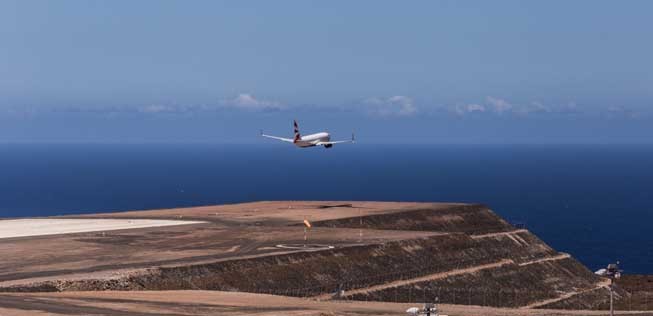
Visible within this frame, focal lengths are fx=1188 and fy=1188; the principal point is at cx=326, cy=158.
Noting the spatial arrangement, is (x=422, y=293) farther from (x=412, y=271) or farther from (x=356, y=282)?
(x=412, y=271)

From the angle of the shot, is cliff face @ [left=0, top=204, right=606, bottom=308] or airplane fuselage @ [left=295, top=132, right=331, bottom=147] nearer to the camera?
cliff face @ [left=0, top=204, right=606, bottom=308]

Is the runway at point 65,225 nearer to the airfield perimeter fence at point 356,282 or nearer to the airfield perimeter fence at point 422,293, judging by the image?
the airfield perimeter fence at point 356,282

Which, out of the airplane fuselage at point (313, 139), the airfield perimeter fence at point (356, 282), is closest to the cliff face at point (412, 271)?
the airfield perimeter fence at point (356, 282)

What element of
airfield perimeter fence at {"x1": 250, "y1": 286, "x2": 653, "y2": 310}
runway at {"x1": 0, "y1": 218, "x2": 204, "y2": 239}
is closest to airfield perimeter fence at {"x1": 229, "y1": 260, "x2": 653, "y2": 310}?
airfield perimeter fence at {"x1": 250, "y1": 286, "x2": 653, "y2": 310}

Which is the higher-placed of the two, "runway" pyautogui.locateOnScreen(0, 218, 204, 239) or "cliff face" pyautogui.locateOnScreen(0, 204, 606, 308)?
"runway" pyautogui.locateOnScreen(0, 218, 204, 239)

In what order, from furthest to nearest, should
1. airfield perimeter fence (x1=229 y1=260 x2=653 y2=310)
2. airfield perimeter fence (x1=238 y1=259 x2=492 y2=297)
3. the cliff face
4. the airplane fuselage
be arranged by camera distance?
the airplane fuselage, airfield perimeter fence (x1=229 y1=260 x2=653 y2=310), airfield perimeter fence (x1=238 y1=259 x2=492 y2=297), the cliff face

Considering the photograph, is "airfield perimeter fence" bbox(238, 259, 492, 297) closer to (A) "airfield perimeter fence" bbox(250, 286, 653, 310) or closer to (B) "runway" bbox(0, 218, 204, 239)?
(A) "airfield perimeter fence" bbox(250, 286, 653, 310)

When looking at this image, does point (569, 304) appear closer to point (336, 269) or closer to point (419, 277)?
point (419, 277)

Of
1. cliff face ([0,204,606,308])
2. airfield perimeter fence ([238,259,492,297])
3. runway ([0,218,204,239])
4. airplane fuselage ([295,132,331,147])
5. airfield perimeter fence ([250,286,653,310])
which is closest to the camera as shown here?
cliff face ([0,204,606,308])

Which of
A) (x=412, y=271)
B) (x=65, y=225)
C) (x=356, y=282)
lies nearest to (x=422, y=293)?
(x=356, y=282)
